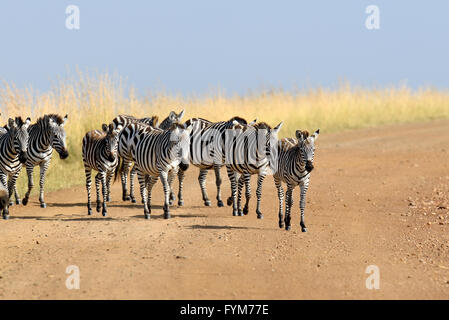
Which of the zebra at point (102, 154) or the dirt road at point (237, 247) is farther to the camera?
the zebra at point (102, 154)

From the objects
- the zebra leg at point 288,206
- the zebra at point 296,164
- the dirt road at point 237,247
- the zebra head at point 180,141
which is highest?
the zebra head at point 180,141

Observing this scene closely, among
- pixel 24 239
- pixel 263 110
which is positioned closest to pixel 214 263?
pixel 24 239

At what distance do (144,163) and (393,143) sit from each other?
13.3m

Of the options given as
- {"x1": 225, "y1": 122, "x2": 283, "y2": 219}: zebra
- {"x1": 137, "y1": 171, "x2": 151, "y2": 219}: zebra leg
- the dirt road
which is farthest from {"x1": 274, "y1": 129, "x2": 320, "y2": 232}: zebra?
{"x1": 137, "y1": 171, "x2": 151, "y2": 219}: zebra leg

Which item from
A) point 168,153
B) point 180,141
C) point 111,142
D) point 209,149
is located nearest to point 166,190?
point 168,153

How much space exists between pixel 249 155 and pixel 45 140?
3615mm

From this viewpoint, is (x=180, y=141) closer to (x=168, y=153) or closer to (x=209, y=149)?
(x=168, y=153)

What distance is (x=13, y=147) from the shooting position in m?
12.7

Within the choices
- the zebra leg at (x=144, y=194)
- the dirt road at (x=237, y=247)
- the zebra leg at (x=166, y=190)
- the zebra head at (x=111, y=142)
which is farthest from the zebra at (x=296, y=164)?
the zebra head at (x=111, y=142)

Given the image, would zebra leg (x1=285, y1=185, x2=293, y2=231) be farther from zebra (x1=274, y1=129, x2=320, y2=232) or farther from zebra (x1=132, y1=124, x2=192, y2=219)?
zebra (x1=132, y1=124, x2=192, y2=219)

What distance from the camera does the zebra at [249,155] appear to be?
11.6m

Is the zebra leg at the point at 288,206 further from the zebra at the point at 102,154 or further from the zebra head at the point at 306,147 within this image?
the zebra at the point at 102,154

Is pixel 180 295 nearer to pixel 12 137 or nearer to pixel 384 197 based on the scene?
pixel 12 137

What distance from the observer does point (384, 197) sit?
14.4m
